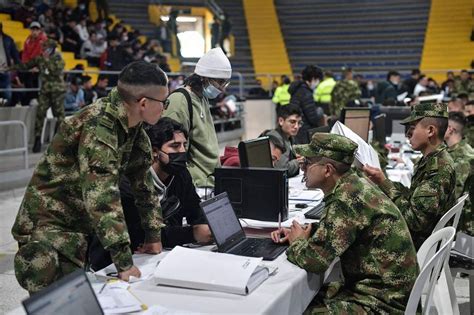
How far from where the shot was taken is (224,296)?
2207mm

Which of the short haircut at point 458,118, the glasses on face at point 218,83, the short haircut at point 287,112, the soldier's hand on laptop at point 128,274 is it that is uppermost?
the glasses on face at point 218,83

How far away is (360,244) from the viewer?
2559 mm

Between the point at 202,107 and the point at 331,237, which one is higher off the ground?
the point at 202,107

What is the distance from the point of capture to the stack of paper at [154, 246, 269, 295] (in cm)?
223

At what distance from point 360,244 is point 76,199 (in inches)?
41.0

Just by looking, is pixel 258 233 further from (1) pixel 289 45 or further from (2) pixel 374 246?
(1) pixel 289 45

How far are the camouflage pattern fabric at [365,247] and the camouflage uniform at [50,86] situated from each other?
24.3ft

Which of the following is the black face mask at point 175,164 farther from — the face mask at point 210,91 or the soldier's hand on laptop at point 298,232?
the face mask at point 210,91

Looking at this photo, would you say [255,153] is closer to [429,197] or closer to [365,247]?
[429,197]

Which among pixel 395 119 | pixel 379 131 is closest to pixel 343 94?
pixel 395 119

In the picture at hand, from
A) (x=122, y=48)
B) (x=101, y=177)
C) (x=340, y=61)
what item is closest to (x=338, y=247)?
(x=101, y=177)

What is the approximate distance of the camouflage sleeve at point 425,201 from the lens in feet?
10.8

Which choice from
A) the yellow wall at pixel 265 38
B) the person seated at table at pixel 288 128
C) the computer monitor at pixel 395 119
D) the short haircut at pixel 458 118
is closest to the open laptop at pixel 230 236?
the person seated at table at pixel 288 128

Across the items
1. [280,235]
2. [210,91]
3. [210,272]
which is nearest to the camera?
[210,272]
